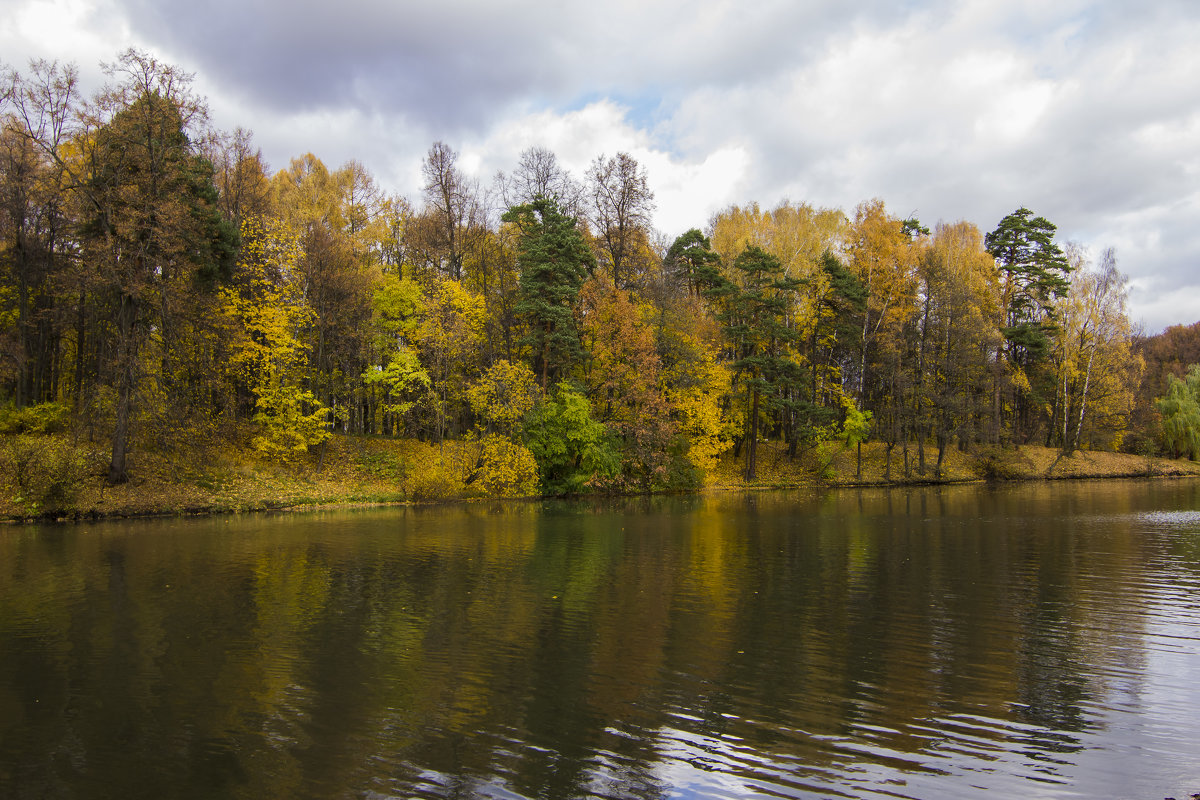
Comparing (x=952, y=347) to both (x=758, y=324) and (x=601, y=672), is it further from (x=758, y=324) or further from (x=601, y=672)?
(x=601, y=672)

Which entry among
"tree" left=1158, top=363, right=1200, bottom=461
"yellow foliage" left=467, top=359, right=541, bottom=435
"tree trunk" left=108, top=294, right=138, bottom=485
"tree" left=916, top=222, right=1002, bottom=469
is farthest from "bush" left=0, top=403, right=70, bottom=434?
"tree" left=1158, top=363, right=1200, bottom=461

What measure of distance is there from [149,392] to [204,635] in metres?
22.5

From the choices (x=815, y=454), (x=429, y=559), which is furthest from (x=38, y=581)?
(x=815, y=454)

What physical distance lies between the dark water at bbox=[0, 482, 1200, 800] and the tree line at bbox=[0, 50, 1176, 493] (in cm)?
1514

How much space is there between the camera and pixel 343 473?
3600 centimetres

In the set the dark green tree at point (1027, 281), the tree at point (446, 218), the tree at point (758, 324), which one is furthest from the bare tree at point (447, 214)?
the dark green tree at point (1027, 281)

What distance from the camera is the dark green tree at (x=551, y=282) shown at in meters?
39.3

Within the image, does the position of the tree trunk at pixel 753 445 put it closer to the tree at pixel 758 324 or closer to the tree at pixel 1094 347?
the tree at pixel 758 324

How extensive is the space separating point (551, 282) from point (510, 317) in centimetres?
533

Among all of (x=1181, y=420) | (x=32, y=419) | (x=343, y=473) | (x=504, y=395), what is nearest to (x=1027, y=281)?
(x=1181, y=420)

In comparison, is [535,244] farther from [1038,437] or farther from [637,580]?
[1038,437]

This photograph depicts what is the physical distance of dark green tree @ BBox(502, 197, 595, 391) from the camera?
129ft

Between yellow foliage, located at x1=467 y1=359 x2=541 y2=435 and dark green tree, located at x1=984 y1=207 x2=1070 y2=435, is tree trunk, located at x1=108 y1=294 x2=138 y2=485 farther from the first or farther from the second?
dark green tree, located at x1=984 y1=207 x2=1070 y2=435

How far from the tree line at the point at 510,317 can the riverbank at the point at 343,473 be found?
1062 mm
